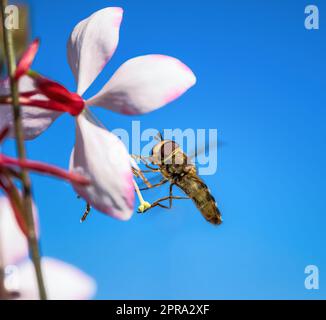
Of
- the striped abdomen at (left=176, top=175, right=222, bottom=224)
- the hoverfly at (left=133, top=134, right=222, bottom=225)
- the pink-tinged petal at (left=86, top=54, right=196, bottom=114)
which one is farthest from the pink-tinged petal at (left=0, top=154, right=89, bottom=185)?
the striped abdomen at (left=176, top=175, right=222, bottom=224)

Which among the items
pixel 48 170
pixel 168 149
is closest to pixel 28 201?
pixel 48 170

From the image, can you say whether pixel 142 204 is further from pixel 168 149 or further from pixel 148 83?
pixel 168 149

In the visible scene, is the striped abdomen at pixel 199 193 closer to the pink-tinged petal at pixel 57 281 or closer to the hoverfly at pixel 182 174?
the hoverfly at pixel 182 174

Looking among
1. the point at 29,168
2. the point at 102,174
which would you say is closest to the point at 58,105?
the point at 102,174

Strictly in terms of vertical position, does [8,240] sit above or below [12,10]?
below

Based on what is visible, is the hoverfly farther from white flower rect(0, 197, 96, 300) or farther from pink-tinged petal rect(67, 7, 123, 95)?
white flower rect(0, 197, 96, 300)
